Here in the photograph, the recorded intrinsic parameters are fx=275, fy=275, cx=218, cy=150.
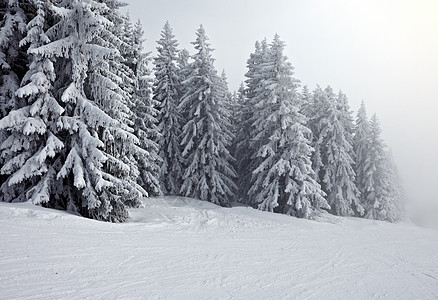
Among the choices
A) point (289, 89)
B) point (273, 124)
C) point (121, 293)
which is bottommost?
point (121, 293)

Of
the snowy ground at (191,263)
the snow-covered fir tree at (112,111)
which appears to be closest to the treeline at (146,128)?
the snow-covered fir tree at (112,111)

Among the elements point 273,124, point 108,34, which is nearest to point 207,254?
point 108,34

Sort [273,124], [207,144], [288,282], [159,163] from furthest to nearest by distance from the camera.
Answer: [159,163] → [207,144] → [273,124] → [288,282]

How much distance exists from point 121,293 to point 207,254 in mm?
3527

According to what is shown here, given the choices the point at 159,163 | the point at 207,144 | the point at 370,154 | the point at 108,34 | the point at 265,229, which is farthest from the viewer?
the point at 370,154

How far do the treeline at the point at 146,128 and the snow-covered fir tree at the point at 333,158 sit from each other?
13 cm

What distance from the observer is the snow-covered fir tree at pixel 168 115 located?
25391 millimetres

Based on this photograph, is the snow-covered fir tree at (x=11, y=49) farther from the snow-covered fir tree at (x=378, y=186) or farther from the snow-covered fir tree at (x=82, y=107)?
the snow-covered fir tree at (x=378, y=186)

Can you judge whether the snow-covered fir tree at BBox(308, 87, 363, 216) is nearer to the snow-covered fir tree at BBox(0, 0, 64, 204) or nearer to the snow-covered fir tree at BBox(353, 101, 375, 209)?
the snow-covered fir tree at BBox(353, 101, 375, 209)

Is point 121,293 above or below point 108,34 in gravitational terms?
below

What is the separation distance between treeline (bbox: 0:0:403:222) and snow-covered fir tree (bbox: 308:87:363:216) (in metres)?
0.13

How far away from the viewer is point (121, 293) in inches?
213

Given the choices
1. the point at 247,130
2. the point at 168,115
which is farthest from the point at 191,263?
the point at 247,130

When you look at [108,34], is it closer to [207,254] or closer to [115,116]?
[115,116]
